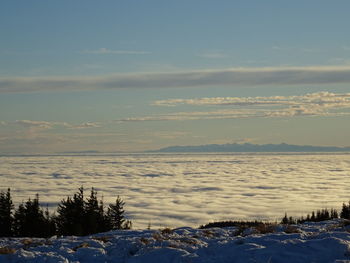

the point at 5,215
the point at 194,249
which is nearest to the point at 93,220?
the point at 5,215

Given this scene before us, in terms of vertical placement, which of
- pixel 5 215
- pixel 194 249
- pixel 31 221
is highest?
pixel 194 249

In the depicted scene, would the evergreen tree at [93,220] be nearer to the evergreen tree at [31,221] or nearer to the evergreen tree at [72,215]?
the evergreen tree at [72,215]

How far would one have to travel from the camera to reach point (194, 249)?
774 inches

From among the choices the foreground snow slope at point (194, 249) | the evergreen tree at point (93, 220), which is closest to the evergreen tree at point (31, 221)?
the evergreen tree at point (93, 220)

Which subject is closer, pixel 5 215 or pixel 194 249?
pixel 194 249

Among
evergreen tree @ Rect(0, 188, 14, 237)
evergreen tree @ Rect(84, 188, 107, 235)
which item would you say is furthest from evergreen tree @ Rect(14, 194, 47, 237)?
evergreen tree @ Rect(84, 188, 107, 235)

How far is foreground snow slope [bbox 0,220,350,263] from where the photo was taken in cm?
1757

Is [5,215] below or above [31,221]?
above

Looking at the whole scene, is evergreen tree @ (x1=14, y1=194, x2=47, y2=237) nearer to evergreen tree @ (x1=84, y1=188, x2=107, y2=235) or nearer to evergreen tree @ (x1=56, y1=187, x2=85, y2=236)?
evergreen tree @ (x1=56, y1=187, x2=85, y2=236)

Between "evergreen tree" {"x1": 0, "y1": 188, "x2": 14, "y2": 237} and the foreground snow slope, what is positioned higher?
the foreground snow slope

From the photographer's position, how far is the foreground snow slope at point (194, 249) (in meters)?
17.6

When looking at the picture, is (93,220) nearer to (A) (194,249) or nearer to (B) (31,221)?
(B) (31,221)

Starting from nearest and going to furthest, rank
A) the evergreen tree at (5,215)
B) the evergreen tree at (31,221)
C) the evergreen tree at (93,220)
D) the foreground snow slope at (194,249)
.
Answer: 1. the foreground snow slope at (194,249)
2. the evergreen tree at (31,221)
3. the evergreen tree at (93,220)
4. the evergreen tree at (5,215)

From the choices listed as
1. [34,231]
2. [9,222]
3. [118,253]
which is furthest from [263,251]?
[9,222]
